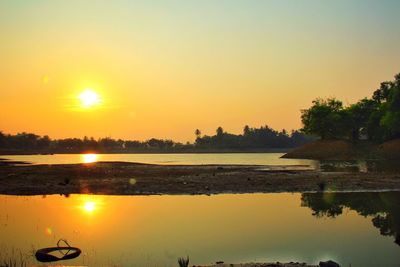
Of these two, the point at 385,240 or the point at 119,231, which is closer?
the point at 385,240

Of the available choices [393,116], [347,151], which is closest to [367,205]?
[393,116]

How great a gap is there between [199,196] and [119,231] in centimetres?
1567

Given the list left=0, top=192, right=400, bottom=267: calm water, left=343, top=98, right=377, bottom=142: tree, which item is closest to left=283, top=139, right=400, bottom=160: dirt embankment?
left=343, top=98, right=377, bottom=142: tree

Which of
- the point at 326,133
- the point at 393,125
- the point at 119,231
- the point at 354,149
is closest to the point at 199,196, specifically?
the point at 119,231

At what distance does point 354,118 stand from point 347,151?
19.6 meters

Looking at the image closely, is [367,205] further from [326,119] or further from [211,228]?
[326,119]

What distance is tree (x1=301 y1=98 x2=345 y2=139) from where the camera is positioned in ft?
484

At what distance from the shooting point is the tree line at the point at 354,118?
13538 centimetres

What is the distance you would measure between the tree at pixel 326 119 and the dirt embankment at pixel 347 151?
15.8 ft

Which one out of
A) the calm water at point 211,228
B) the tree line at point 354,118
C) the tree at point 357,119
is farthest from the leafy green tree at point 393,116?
the calm water at point 211,228

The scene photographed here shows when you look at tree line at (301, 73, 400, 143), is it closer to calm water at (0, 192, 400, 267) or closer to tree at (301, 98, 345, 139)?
tree at (301, 98, 345, 139)

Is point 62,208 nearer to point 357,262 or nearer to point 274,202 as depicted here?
point 274,202

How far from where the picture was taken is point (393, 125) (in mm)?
120250

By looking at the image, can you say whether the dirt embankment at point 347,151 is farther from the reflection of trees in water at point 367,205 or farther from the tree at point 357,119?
the reflection of trees in water at point 367,205
